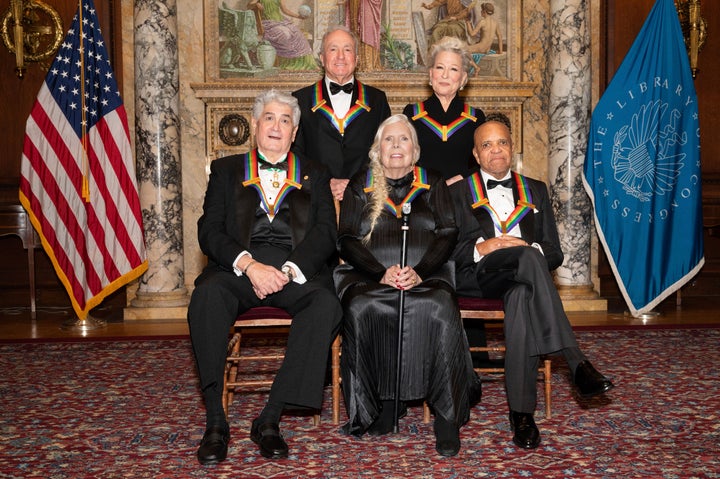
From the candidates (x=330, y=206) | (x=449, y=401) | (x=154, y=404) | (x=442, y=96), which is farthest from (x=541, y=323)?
(x=154, y=404)

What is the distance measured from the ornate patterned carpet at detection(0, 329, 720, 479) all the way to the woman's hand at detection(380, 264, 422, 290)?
2.41ft

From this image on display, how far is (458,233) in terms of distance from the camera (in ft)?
14.4

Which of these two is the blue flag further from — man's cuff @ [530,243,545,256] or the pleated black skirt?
the pleated black skirt

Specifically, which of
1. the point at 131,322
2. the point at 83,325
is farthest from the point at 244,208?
the point at 131,322

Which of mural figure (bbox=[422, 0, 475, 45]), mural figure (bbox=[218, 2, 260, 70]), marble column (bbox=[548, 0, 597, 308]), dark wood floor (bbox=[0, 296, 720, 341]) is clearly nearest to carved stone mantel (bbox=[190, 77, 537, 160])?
mural figure (bbox=[218, 2, 260, 70])

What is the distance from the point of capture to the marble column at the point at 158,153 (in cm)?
785

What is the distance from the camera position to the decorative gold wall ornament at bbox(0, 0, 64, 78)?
332 inches

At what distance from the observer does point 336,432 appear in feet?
13.6

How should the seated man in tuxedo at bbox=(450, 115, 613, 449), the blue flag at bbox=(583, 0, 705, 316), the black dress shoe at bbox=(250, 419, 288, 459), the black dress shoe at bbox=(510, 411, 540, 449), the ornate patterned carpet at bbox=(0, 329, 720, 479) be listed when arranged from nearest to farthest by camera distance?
1. the ornate patterned carpet at bbox=(0, 329, 720, 479)
2. the black dress shoe at bbox=(250, 419, 288, 459)
3. the black dress shoe at bbox=(510, 411, 540, 449)
4. the seated man in tuxedo at bbox=(450, 115, 613, 449)
5. the blue flag at bbox=(583, 0, 705, 316)

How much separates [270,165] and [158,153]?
372cm

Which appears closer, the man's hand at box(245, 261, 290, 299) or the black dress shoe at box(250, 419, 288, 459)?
the black dress shoe at box(250, 419, 288, 459)

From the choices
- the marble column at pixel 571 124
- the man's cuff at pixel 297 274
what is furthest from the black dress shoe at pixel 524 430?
the marble column at pixel 571 124

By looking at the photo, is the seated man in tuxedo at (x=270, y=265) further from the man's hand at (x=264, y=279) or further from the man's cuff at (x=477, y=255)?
the man's cuff at (x=477, y=255)

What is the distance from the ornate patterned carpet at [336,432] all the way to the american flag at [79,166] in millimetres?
1642
